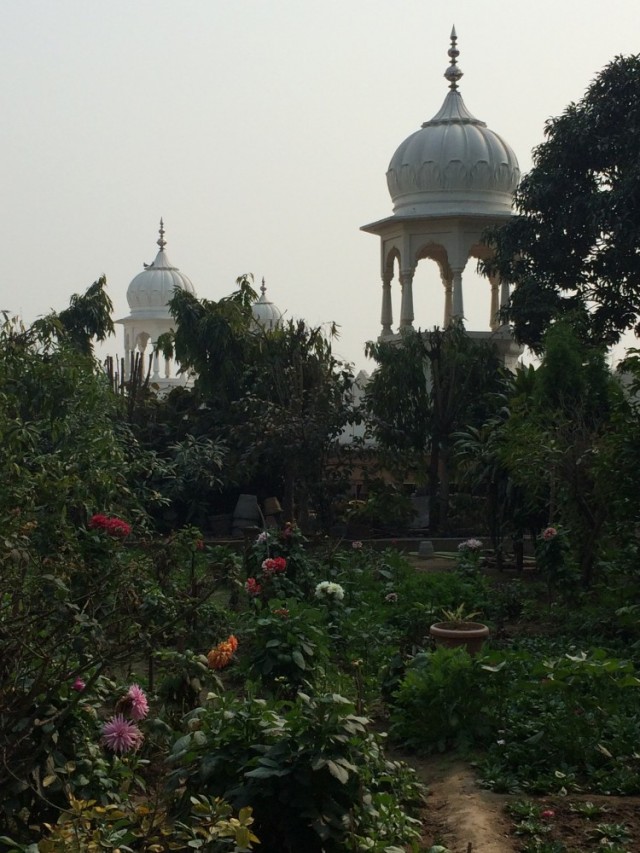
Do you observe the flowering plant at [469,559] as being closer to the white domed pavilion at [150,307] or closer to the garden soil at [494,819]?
the garden soil at [494,819]

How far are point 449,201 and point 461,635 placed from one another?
641 inches

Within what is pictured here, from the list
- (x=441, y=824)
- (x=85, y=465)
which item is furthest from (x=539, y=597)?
(x=441, y=824)

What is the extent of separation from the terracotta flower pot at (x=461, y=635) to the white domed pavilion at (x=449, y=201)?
47.2 feet

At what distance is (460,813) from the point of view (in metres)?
5.56

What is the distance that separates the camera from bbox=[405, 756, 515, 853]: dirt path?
17.0 feet

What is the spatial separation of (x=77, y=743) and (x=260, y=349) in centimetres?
1441

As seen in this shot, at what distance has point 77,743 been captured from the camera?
193 inches

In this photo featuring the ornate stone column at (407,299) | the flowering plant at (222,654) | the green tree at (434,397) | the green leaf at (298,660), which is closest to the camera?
the flowering plant at (222,654)

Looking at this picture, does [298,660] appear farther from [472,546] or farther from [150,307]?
[150,307]

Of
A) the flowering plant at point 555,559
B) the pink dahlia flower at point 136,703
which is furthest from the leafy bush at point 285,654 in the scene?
the flowering plant at point 555,559

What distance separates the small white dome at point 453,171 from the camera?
23.5m

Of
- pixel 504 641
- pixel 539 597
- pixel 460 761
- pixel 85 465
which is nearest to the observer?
pixel 460 761

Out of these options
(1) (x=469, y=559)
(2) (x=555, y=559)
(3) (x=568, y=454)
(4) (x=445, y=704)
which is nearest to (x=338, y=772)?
(4) (x=445, y=704)

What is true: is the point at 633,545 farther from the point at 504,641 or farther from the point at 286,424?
the point at 286,424
